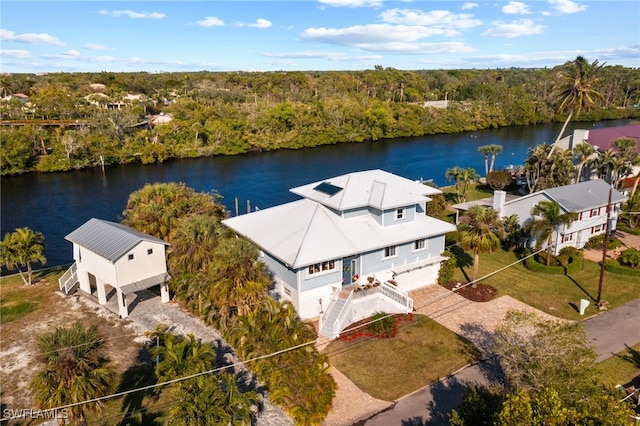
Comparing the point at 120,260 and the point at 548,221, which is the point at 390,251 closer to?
the point at 548,221

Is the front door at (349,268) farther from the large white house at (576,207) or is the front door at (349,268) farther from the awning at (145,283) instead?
the large white house at (576,207)

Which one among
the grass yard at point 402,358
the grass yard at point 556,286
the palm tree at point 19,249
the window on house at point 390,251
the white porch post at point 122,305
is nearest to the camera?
the grass yard at point 402,358

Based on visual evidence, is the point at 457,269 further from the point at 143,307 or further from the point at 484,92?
the point at 484,92

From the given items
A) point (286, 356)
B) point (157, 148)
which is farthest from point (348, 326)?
point (157, 148)

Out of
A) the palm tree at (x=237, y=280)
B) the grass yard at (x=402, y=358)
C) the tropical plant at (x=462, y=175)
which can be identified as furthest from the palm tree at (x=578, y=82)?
the palm tree at (x=237, y=280)

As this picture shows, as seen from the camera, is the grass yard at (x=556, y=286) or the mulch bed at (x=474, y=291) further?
the mulch bed at (x=474, y=291)

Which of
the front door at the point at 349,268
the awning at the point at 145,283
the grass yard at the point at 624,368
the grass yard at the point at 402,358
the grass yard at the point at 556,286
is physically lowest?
the grass yard at the point at 402,358

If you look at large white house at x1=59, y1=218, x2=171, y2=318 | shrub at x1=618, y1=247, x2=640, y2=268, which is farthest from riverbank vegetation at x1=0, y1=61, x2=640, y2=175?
large white house at x1=59, y1=218, x2=171, y2=318
